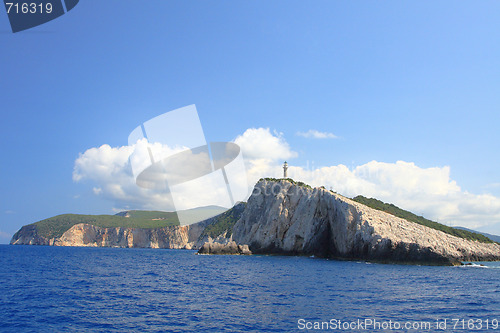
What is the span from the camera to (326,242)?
76125 mm

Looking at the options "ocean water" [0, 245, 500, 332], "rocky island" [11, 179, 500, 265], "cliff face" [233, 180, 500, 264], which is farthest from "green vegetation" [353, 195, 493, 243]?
"ocean water" [0, 245, 500, 332]

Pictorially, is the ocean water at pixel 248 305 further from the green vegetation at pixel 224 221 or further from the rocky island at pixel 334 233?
the green vegetation at pixel 224 221

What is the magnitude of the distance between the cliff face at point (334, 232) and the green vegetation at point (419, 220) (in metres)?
11.0

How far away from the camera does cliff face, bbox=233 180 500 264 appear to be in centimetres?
5950

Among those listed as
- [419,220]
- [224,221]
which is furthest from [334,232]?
[224,221]

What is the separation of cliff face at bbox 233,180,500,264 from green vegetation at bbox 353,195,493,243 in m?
11.0

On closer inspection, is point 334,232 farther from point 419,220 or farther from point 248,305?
point 248,305

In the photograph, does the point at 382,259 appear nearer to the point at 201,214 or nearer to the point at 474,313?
the point at 474,313

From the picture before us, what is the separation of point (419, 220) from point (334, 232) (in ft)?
171

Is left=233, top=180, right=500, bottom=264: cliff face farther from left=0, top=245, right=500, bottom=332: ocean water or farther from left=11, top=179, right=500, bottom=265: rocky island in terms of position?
left=0, top=245, right=500, bottom=332: ocean water

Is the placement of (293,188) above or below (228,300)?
above

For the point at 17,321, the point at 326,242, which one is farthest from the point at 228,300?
the point at 326,242

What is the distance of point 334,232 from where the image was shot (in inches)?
2847

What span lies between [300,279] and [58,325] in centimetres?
2425
